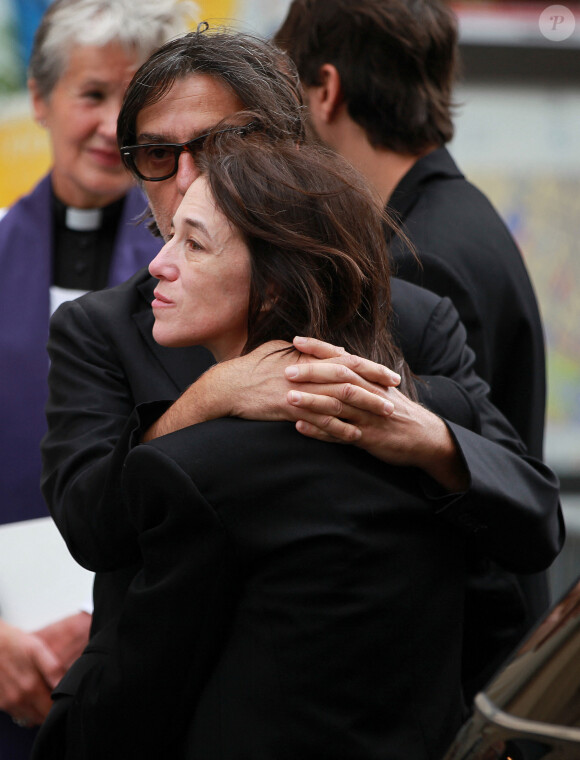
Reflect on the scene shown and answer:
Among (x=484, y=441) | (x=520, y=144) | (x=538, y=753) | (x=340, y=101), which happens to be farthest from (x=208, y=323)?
(x=520, y=144)

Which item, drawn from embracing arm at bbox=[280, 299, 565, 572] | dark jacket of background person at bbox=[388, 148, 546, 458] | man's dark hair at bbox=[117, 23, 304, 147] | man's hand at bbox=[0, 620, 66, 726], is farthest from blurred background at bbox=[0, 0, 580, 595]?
man's hand at bbox=[0, 620, 66, 726]

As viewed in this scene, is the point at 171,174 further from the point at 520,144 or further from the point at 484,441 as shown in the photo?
the point at 520,144

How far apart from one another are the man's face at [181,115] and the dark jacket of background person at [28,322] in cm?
63

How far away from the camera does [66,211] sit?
3617mm

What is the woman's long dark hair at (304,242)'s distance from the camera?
1814 mm

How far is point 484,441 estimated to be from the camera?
199cm

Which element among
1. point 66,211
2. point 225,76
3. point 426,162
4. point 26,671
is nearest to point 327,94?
point 426,162

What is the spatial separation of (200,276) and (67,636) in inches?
44.2

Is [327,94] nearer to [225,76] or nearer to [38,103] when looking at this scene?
[225,76]

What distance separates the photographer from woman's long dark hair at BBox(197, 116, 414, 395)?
1814 mm

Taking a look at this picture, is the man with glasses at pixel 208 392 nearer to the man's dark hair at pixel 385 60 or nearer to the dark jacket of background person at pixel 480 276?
the dark jacket of background person at pixel 480 276

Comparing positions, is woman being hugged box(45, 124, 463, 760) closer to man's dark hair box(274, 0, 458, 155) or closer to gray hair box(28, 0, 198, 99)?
man's dark hair box(274, 0, 458, 155)

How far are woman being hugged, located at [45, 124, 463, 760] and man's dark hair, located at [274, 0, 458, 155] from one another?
1247mm

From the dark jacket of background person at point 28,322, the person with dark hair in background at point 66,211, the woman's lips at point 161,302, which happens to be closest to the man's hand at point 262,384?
the woman's lips at point 161,302
